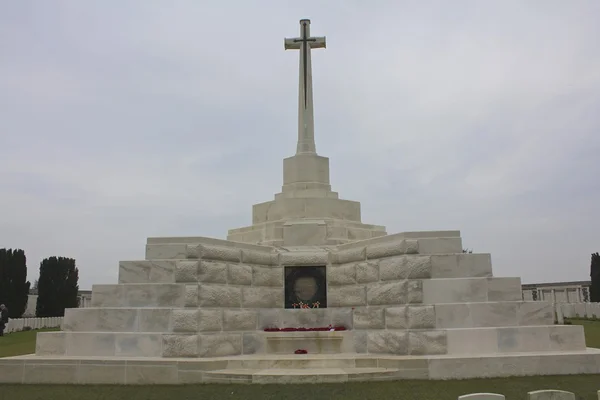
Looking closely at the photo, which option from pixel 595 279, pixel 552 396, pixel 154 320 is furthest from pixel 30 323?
pixel 595 279

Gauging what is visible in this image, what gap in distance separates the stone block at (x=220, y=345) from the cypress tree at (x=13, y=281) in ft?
78.3

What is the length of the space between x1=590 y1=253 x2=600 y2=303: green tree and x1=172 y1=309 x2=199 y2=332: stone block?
1077 inches

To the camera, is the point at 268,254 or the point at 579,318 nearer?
the point at 268,254

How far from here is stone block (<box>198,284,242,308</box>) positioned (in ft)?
38.0

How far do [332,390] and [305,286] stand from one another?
4857 mm

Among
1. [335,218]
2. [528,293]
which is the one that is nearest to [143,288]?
[335,218]

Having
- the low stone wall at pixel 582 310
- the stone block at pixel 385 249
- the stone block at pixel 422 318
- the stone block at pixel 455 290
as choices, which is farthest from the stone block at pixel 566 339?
the low stone wall at pixel 582 310

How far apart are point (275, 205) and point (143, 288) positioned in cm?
555

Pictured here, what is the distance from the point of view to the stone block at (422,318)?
36.0 ft

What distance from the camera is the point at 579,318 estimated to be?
1006 inches

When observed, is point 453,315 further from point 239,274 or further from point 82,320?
point 82,320

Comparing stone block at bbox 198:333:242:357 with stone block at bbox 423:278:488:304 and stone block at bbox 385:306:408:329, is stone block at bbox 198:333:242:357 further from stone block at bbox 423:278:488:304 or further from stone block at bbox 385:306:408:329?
stone block at bbox 423:278:488:304

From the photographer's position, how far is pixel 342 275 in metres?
13.2

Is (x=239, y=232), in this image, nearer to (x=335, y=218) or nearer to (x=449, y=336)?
(x=335, y=218)
